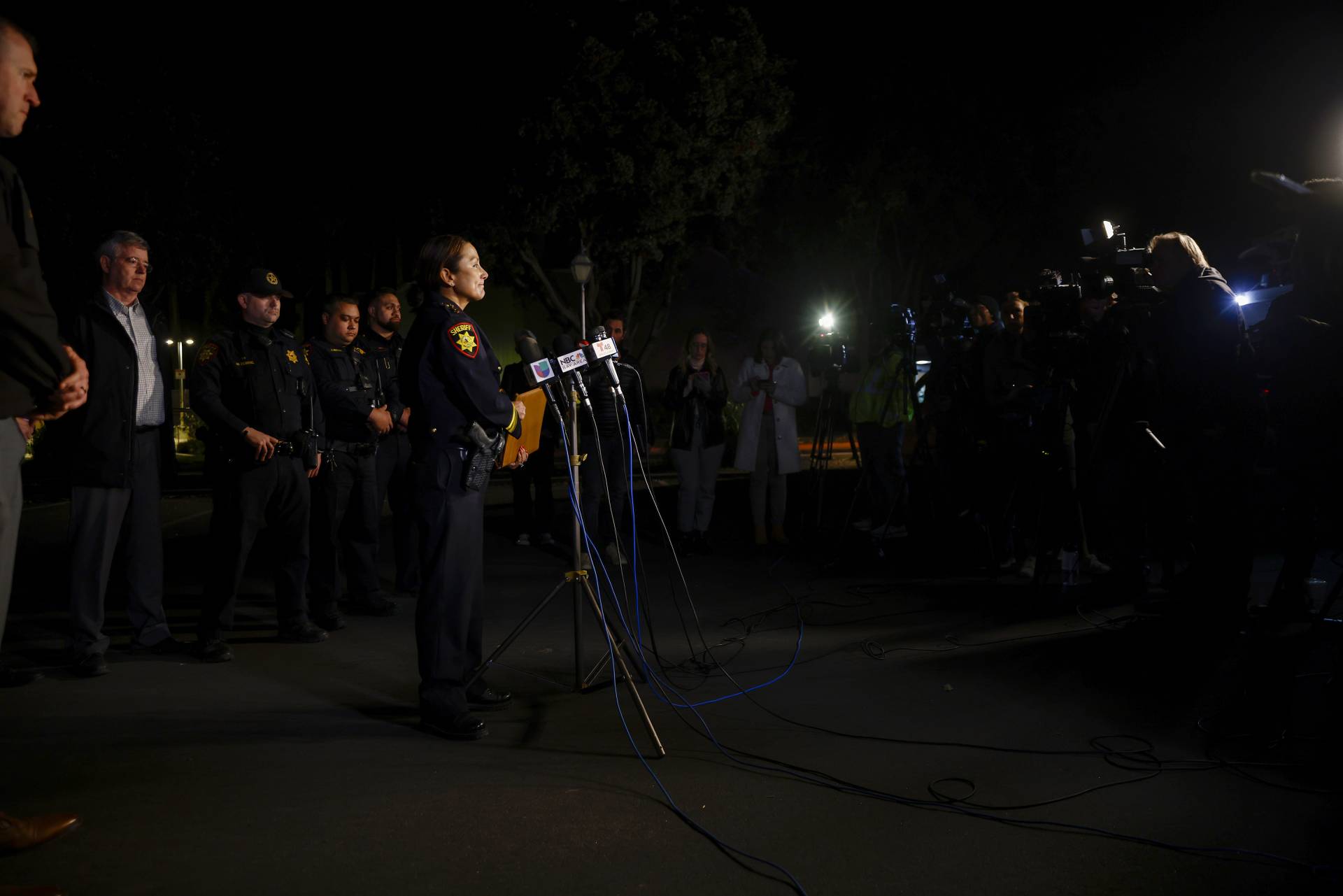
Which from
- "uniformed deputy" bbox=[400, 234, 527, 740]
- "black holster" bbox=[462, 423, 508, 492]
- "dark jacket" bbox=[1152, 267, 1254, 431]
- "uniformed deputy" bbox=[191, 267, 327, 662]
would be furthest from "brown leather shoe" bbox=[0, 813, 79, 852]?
"dark jacket" bbox=[1152, 267, 1254, 431]

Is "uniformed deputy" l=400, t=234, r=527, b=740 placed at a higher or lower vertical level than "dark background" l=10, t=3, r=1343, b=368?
lower

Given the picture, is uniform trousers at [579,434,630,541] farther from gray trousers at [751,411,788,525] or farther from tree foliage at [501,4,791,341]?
tree foliage at [501,4,791,341]

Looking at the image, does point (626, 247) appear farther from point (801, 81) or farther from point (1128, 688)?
point (1128, 688)

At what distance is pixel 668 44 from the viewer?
64.3ft

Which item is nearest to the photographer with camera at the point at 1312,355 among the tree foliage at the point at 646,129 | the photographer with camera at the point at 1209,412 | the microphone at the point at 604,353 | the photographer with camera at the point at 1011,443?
the photographer with camera at the point at 1209,412

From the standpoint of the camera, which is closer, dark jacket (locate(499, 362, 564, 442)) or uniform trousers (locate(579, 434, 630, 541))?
dark jacket (locate(499, 362, 564, 442))

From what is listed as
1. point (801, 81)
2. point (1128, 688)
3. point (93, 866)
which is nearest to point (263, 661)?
point (93, 866)

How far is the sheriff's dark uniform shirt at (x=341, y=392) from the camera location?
6.68 meters

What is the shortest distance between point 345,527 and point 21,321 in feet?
14.1

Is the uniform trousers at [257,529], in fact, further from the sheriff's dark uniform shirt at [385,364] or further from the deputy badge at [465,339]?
the deputy badge at [465,339]

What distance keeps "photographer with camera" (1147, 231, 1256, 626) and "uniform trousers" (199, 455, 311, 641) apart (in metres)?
5.25

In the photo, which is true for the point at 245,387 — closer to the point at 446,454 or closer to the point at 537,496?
the point at 446,454

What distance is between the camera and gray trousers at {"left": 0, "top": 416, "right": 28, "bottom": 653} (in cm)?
301

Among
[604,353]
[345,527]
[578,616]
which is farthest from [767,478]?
[604,353]
